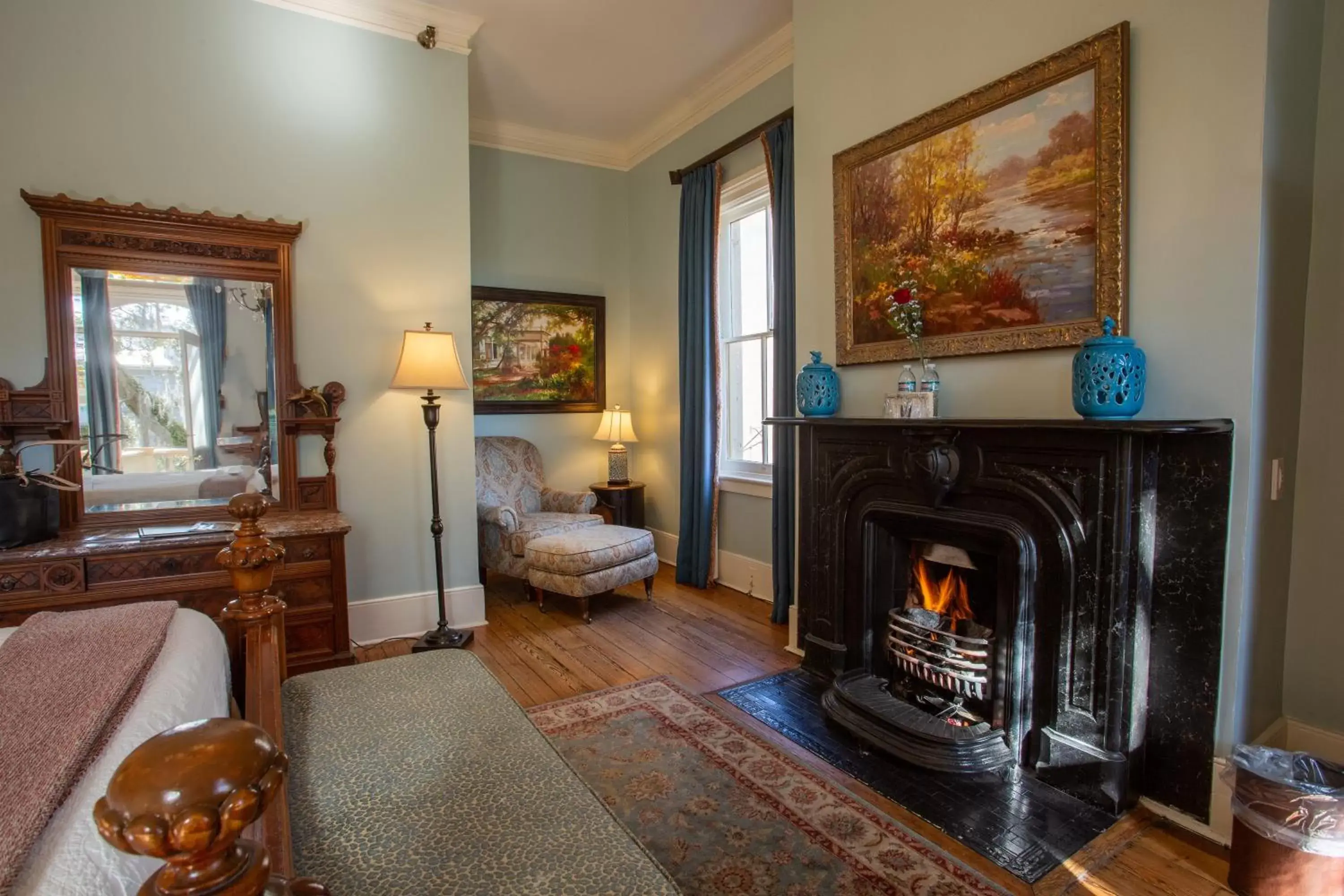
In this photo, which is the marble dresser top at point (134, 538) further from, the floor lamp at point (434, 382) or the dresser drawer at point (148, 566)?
the floor lamp at point (434, 382)

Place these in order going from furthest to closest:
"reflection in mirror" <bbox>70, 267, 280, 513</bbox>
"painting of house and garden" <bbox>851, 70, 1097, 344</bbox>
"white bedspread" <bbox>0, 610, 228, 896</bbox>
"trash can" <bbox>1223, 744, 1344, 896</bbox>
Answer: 1. "reflection in mirror" <bbox>70, 267, 280, 513</bbox>
2. "painting of house and garden" <bbox>851, 70, 1097, 344</bbox>
3. "trash can" <bbox>1223, 744, 1344, 896</bbox>
4. "white bedspread" <bbox>0, 610, 228, 896</bbox>

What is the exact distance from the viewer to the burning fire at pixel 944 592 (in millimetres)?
2525

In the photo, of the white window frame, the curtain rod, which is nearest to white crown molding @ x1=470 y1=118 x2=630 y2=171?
the curtain rod

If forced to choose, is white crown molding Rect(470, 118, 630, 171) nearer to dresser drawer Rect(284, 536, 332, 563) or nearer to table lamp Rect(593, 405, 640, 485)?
table lamp Rect(593, 405, 640, 485)

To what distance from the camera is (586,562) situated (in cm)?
381

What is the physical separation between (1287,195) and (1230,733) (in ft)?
5.13

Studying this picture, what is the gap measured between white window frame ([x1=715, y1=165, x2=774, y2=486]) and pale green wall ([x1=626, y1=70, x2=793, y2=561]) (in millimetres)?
170

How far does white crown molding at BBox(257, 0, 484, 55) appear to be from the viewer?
3.26 meters

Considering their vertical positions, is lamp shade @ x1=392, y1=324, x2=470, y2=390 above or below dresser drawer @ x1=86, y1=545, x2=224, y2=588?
above

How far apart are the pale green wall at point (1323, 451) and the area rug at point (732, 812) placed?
1358 millimetres

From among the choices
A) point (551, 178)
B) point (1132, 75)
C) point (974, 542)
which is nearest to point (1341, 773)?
point (974, 542)

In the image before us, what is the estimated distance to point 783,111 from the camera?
146 inches

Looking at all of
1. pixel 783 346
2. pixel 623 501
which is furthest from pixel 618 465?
pixel 783 346

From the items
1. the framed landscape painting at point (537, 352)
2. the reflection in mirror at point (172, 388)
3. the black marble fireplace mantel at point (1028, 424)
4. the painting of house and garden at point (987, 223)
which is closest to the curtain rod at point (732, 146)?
the painting of house and garden at point (987, 223)
